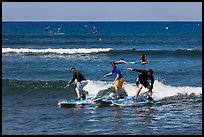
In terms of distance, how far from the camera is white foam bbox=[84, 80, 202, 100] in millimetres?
19836

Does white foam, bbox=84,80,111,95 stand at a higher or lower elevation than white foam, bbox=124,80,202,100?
higher

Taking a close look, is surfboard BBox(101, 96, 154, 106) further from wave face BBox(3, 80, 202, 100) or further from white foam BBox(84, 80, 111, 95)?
white foam BBox(84, 80, 111, 95)

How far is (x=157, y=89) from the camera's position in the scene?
21000mm

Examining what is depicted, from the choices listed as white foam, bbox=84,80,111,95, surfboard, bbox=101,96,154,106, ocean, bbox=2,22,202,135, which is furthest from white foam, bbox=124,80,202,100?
surfboard, bbox=101,96,154,106

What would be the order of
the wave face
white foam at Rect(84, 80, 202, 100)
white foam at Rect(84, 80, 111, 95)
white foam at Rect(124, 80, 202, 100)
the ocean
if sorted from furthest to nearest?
white foam at Rect(84, 80, 111, 95)
the wave face
white foam at Rect(84, 80, 202, 100)
white foam at Rect(124, 80, 202, 100)
the ocean

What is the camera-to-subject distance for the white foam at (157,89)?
781 inches

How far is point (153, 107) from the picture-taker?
16641mm

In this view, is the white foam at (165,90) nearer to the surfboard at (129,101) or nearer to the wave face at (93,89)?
the wave face at (93,89)

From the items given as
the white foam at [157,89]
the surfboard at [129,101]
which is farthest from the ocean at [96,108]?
the surfboard at [129,101]

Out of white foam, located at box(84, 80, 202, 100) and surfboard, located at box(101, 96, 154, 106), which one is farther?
white foam, located at box(84, 80, 202, 100)

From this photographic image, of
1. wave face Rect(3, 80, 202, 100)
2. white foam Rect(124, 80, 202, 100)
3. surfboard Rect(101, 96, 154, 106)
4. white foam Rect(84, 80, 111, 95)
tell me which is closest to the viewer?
surfboard Rect(101, 96, 154, 106)

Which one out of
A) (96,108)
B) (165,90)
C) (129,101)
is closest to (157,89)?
(165,90)

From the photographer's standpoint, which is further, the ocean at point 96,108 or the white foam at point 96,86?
the white foam at point 96,86

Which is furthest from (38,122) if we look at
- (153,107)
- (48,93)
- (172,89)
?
(172,89)
